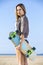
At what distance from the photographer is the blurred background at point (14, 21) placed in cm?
187

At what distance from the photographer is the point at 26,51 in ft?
5.70

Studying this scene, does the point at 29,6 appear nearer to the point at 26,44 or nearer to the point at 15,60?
the point at 26,44

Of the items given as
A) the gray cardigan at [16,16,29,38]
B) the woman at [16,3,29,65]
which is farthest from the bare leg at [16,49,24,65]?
the gray cardigan at [16,16,29,38]

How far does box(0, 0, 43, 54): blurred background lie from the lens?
187cm

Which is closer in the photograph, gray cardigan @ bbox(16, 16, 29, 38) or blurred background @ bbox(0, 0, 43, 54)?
gray cardigan @ bbox(16, 16, 29, 38)

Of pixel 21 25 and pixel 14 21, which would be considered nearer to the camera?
pixel 21 25

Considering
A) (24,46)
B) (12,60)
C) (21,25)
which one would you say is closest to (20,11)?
(21,25)

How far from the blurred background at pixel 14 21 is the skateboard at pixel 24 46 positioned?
10cm

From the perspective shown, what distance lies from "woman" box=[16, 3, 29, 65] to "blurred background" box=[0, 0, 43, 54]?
0.08 meters

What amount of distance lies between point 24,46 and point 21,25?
0.17 meters

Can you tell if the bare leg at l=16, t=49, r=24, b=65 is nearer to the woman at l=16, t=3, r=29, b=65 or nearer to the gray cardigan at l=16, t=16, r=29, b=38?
the woman at l=16, t=3, r=29, b=65

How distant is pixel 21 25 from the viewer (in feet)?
5.72

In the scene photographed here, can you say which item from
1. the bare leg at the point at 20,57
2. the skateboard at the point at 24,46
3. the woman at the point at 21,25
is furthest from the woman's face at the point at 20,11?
the bare leg at the point at 20,57

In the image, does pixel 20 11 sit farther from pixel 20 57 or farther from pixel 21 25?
pixel 20 57
